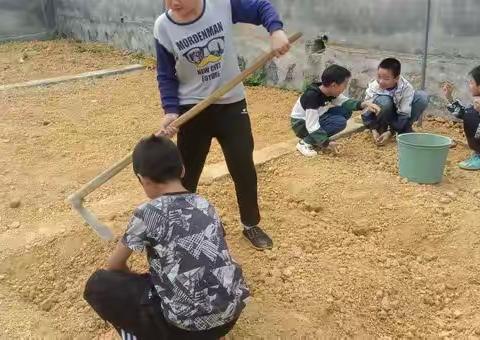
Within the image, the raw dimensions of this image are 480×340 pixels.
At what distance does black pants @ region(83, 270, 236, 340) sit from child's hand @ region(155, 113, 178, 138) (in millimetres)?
712

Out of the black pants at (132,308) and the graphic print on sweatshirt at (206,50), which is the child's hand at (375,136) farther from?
the black pants at (132,308)

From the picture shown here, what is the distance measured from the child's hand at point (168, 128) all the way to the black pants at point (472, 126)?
7.71ft

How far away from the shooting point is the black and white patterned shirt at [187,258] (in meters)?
1.88

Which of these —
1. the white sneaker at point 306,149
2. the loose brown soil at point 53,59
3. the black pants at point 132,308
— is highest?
the black pants at point 132,308

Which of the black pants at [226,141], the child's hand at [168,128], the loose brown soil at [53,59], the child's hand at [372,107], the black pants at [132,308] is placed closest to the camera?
the black pants at [132,308]

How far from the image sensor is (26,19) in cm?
977

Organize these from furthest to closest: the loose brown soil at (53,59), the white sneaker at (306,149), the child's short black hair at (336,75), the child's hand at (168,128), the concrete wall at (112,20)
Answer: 1. the concrete wall at (112,20)
2. the loose brown soil at (53,59)
3. the white sneaker at (306,149)
4. the child's short black hair at (336,75)
5. the child's hand at (168,128)

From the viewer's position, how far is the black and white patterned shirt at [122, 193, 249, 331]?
188 cm

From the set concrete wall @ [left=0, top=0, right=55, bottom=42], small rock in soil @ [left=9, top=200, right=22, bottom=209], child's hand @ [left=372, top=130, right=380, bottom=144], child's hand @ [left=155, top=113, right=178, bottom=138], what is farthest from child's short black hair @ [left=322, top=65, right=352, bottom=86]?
concrete wall @ [left=0, top=0, right=55, bottom=42]

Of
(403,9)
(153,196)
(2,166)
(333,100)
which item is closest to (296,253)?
(153,196)

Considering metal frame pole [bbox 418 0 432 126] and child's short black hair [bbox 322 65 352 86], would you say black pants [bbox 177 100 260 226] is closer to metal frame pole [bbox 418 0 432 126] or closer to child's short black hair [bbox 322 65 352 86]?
child's short black hair [bbox 322 65 352 86]

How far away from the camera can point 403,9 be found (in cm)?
493

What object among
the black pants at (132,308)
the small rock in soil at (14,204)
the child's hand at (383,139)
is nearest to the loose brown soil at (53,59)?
the small rock in soil at (14,204)

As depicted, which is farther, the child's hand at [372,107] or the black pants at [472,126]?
the child's hand at [372,107]
